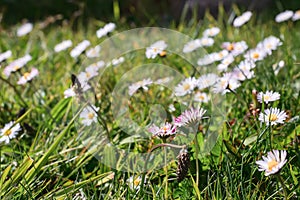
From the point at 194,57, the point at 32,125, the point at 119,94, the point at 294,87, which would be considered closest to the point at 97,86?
the point at 119,94

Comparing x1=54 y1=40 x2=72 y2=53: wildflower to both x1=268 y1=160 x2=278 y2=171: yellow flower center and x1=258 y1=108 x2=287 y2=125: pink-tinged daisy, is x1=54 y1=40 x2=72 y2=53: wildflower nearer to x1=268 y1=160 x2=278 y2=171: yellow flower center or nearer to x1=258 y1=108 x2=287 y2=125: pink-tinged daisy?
x1=258 y1=108 x2=287 y2=125: pink-tinged daisy

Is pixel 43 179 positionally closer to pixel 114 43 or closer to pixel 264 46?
pixel 264 46

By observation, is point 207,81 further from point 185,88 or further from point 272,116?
point 272,116

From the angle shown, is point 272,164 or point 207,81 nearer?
point 272,164

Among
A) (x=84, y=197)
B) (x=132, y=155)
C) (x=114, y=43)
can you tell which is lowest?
(x=84, y=197)

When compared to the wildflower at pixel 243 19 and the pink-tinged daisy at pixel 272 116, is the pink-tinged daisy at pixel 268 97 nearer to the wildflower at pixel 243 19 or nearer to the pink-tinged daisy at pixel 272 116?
the pink-tinged daisy at pixel 272 116

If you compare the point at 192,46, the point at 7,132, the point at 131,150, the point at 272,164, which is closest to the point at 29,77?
the point at 7,132

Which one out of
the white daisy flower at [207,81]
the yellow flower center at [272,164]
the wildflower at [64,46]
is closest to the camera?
the yellow flower center at [272,164]

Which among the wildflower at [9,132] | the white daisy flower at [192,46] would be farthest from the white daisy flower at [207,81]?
the wildflower at [9,132]
